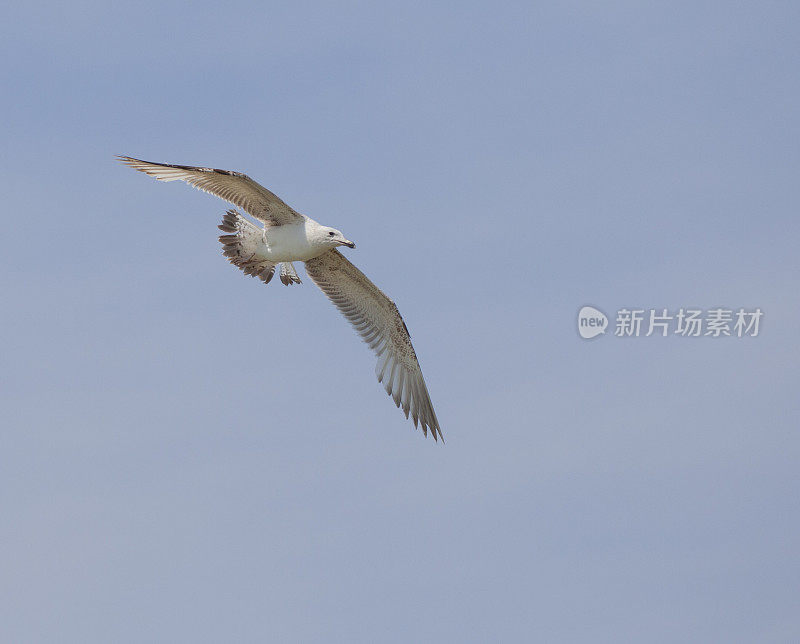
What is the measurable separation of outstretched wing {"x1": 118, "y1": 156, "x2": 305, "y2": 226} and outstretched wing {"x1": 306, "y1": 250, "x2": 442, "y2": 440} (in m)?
1.30

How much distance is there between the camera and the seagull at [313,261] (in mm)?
17828

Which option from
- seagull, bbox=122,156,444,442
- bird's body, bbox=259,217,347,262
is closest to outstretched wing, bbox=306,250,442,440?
seagull, bbox=122,156,444,442

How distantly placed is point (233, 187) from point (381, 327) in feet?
13.0

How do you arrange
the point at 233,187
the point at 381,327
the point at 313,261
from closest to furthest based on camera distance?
the point at 233,187, the point at 313,261, the point at 381,327

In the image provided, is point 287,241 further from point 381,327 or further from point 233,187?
point 381,327

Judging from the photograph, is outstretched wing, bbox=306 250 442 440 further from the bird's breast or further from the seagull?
the bird's breast

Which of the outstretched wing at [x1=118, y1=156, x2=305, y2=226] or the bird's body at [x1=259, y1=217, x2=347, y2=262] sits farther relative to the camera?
the bird's body at [x1=259, y1=217, x2=347, y2=262]

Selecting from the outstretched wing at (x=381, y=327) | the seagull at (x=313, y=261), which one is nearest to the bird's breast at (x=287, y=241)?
the seagull at (x=313, y=261)

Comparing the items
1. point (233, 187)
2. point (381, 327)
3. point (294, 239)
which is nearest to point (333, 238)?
point (294, 239)

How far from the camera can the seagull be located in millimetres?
17828

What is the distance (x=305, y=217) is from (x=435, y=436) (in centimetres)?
473

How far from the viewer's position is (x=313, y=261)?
770 inches

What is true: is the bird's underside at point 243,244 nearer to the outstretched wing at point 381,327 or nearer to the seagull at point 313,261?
the seagull at point 313,261

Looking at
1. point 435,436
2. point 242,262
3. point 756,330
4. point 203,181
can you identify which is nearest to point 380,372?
point 435,436
